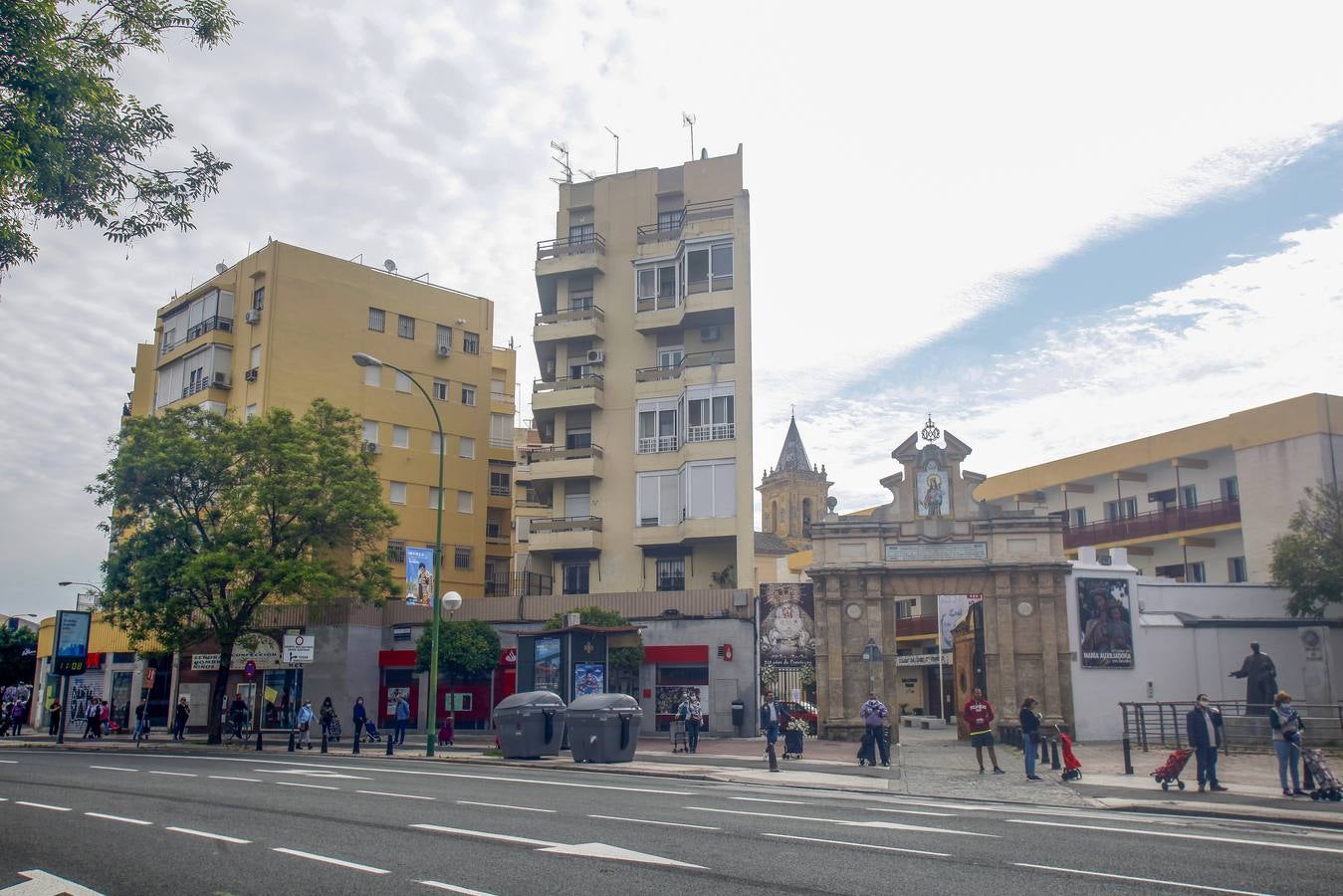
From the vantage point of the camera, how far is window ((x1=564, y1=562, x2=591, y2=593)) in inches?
1802

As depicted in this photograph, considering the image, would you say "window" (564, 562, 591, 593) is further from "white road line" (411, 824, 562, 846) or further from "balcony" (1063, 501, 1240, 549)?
"white road line" (411, 824, 562, 846)

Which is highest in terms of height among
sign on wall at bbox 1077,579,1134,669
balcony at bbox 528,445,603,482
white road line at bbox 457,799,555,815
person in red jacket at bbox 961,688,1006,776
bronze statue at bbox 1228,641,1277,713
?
balcony at bbox 528,445,603,482

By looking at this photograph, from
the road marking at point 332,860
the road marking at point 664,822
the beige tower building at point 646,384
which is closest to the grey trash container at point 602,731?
the road marking at point 664,822

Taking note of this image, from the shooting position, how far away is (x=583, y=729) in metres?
26.2

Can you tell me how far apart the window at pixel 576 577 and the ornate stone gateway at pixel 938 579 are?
14229 millimetres

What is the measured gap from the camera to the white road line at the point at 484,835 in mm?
11547

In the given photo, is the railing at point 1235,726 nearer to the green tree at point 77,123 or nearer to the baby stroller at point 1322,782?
the baby stroller at point 1322,782

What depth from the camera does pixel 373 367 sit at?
163 feet

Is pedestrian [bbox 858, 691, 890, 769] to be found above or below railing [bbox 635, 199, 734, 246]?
below

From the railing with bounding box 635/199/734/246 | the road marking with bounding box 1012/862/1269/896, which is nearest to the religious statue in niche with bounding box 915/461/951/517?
the railing with bounding box 635/199/734/246

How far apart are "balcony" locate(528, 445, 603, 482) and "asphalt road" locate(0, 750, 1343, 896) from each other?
26.7 meters

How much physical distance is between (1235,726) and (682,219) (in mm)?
29341

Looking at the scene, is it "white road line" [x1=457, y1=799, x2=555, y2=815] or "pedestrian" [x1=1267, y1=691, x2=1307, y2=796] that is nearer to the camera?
"white road line" [x1=457, y1=799, x2=555, y2=815]

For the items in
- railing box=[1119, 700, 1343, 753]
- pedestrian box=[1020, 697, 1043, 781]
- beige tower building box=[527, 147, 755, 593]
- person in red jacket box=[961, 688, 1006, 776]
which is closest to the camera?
pedestrian box=[1020, 697, 1043, 781]
